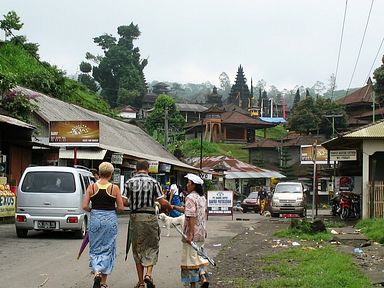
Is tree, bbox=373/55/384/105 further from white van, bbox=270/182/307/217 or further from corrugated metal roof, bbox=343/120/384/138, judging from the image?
corrugated metal roof, bbox=343/120/384/138

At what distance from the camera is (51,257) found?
12789 millimetres

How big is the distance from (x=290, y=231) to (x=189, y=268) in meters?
10.7

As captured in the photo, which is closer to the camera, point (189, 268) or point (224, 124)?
point (189, 268)

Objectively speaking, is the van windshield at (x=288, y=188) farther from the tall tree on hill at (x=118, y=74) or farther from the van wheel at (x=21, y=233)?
the tall tree on hill at (x=118, y=74)

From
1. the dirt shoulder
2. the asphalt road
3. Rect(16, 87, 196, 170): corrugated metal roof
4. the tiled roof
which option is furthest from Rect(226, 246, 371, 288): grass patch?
the tiled roof

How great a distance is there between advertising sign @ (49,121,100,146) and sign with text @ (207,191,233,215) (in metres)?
6.26

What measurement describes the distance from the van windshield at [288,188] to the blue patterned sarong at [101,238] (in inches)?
1000

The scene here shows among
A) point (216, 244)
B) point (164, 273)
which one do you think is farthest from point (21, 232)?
point (164, 273)

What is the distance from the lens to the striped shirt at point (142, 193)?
930cm

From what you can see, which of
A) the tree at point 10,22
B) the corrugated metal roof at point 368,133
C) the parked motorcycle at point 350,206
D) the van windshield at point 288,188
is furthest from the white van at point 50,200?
the tree at point 10,22

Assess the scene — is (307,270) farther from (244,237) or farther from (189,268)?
(244,237)

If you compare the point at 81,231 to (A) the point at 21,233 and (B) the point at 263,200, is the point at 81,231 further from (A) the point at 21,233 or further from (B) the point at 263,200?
(B) the point at 263,200

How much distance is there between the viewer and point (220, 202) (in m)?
30.1

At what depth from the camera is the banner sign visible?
68.0ft
